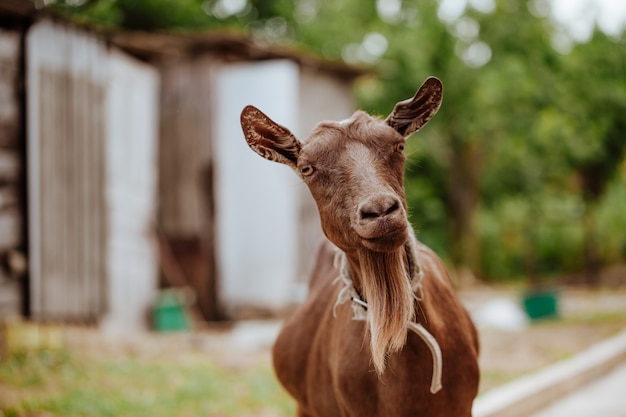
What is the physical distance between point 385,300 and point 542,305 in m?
10.4

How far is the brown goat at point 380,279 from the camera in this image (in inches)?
109

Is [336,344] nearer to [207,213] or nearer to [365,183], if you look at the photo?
[365,183]

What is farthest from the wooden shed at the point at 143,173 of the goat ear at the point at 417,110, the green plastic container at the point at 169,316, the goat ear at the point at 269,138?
the goat ear at the point at 417,110

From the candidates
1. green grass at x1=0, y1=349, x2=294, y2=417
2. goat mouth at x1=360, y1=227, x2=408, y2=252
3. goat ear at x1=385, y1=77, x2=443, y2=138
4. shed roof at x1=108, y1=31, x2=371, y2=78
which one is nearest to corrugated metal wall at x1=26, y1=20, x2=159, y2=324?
shed roof at x1=108, y1=31, x2=371, y2=78

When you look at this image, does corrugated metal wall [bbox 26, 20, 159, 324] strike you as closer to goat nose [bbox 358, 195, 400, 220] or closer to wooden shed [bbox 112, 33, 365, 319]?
wooden shed [bbox 112, 33, 365, 319]

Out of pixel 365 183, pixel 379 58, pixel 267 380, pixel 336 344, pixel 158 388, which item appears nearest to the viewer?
pixel 365 183

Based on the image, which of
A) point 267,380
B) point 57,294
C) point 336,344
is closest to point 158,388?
point 267,380

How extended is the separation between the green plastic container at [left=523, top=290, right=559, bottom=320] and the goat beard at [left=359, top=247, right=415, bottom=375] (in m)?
10.3

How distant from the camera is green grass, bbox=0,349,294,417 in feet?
19.6

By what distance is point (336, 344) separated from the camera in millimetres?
3348

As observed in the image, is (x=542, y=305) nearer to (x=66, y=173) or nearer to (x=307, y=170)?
(x=66, y=173)

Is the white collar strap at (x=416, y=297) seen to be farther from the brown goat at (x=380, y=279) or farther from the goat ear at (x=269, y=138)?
the goat ear at (x=269, y=138)

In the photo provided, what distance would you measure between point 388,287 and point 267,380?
4.89 meters

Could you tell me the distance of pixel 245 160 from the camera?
43.1 ft
